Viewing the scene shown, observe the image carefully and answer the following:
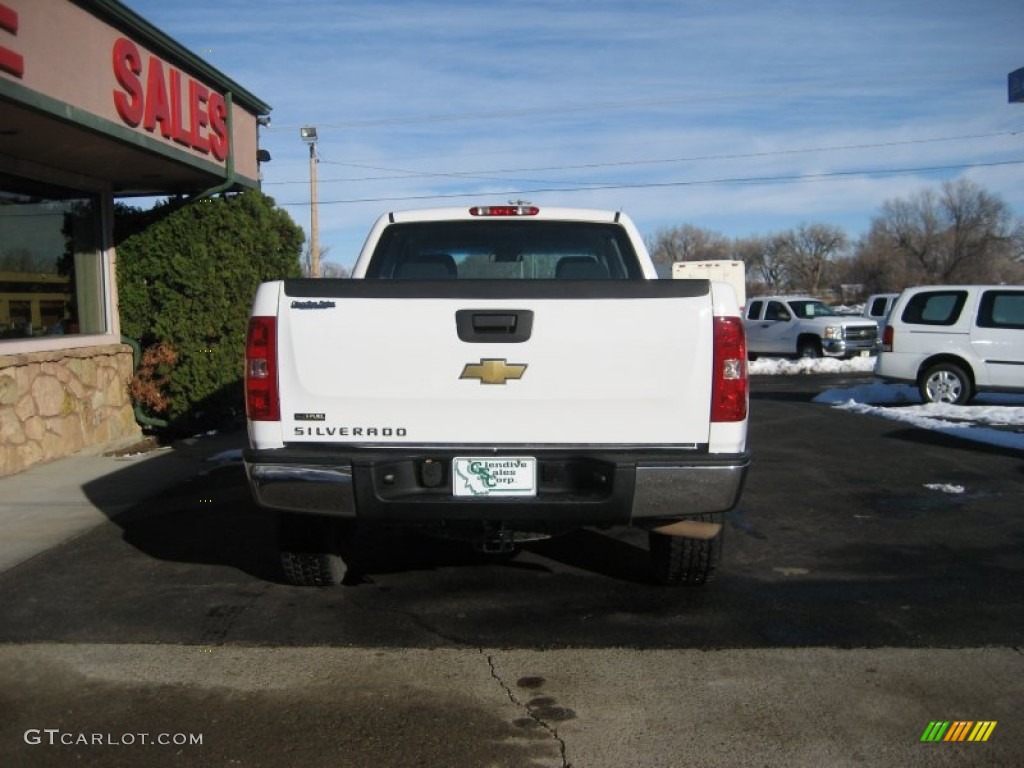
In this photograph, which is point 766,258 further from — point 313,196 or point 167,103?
point 167,103

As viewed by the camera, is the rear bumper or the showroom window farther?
the showroom window

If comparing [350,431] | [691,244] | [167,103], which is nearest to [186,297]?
[167,103]

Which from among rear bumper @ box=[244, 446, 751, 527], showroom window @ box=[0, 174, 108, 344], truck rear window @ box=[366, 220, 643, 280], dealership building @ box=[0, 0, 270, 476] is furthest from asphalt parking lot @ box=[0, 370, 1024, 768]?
showroom window @ box=[0, 174, 108, 344]

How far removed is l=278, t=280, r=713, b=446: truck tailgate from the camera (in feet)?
12.8

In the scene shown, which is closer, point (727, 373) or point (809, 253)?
point (727, 373)

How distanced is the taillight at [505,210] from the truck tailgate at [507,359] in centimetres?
160

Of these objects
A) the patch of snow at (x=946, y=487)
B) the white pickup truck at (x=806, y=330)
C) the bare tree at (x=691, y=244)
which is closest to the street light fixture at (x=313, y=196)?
the white pickup truck at (x=806, y=330)

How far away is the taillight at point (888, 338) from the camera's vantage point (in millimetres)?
14062

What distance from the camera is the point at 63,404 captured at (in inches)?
350

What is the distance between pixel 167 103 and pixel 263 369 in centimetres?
603

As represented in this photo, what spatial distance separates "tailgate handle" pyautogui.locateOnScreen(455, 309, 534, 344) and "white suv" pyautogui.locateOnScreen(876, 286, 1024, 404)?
11509 millimetres

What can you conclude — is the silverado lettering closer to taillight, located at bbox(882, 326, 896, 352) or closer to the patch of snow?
the patch of snow

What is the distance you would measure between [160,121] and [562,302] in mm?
6306

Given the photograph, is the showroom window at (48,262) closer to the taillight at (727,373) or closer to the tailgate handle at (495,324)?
the tailgate handle at (495,324)
